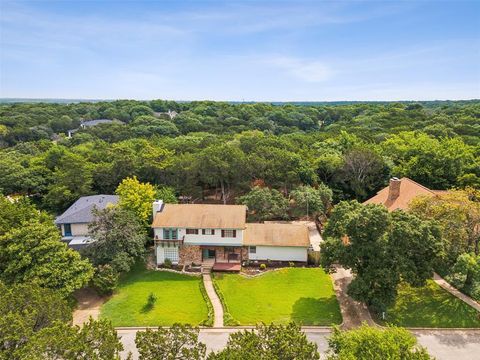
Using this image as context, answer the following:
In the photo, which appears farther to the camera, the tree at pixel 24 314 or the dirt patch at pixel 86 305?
the dirt patch at pixel 86 305

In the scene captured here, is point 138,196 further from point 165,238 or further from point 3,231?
point 3,231

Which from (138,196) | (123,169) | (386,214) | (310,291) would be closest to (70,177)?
(123,169)

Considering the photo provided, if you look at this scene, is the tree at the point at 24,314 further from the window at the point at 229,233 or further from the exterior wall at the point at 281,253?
the exterior wall at the point at 281,253

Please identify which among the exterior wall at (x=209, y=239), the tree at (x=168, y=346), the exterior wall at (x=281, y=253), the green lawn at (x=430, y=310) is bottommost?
the green lawn at (x=430, y=310)

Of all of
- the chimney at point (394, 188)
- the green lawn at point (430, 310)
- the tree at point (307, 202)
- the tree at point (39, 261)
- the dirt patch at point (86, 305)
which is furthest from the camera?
the tree at point (307, 202)

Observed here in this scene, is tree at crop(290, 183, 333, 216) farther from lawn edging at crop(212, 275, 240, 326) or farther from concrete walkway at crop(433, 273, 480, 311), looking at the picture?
lawn edging at crop(212, 275, 240, 326)

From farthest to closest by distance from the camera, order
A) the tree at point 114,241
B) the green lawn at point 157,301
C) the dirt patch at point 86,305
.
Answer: the tree at point 114,241 → the dirt patch at point 86,305 → the green lawn at point 157,301

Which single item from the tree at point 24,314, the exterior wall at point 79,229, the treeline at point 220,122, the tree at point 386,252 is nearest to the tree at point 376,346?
the tree at point 386,252
